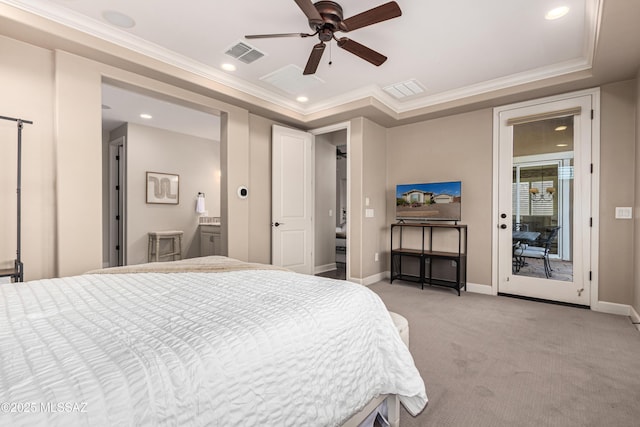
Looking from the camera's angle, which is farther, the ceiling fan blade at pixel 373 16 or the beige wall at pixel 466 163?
the beige wall at pixel 466 163

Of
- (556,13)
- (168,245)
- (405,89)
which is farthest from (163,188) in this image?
(556,13)

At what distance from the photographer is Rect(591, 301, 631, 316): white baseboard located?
10.7 ft

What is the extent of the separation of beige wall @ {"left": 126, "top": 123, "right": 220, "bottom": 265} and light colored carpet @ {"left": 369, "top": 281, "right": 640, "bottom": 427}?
454cm

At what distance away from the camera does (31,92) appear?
2.64 meters

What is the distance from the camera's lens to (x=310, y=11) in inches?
83.0

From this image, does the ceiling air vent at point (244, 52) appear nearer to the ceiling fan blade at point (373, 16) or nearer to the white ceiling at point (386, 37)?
the white ceiling at point (386, 37)

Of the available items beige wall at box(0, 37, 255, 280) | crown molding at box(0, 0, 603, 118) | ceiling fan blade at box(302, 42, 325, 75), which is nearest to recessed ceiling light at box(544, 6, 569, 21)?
crown molding at box(0, 0, 603, 118)

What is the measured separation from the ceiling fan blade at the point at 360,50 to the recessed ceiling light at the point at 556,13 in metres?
1.37

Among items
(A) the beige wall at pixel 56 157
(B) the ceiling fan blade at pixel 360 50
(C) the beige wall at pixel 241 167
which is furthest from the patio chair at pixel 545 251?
(A) the beige wall at pixel 56 157

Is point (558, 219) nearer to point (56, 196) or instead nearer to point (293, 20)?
point (293, 20)

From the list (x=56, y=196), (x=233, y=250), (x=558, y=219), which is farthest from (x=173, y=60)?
(x=558, y=219)

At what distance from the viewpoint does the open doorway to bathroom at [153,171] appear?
527 centimetres

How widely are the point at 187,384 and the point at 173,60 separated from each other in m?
3.34

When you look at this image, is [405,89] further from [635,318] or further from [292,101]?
[635,318]
